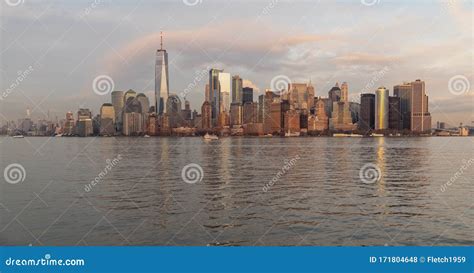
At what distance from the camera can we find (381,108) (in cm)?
8238

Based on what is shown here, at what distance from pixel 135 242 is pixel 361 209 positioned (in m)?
8.47

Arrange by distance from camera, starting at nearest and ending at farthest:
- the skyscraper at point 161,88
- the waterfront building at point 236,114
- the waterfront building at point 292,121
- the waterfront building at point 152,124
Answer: the waterfront building at point 236,114 → the waterfront building at point 292,121 → the waterfront building at point 152,124 → the skyscraper at point 161,88

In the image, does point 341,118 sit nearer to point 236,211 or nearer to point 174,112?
point 174,112

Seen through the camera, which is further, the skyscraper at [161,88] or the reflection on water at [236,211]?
the skyscraper at [161,88]

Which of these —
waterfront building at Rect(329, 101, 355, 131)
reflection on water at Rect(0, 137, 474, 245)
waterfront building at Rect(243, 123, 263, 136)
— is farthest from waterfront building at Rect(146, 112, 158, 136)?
reflection on water at Rect(0, 137, 474, 245)

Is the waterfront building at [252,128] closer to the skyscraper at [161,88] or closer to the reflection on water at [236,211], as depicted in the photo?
the skyscraper at [161,88]

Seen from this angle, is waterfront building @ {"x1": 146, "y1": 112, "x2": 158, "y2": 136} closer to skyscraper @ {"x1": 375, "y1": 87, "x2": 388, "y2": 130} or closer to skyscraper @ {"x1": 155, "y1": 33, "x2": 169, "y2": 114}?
skyscraper @ {"x1": 155, "y1": 33, "x2": 169, "y2": 114}

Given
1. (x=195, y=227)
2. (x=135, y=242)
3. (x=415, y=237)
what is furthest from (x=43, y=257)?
(x=415, y=237)

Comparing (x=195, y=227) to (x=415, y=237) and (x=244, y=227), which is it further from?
(x=415, y=237)

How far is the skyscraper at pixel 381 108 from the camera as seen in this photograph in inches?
3135

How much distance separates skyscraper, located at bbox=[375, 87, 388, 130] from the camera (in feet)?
261

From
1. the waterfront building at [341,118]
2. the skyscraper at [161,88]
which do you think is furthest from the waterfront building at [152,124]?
the waterfront building at [341,118]

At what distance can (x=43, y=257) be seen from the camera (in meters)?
9.10

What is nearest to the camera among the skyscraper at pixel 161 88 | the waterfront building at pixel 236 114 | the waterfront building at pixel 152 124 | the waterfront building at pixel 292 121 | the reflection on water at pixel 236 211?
the reflection on water at pixel 236 211
